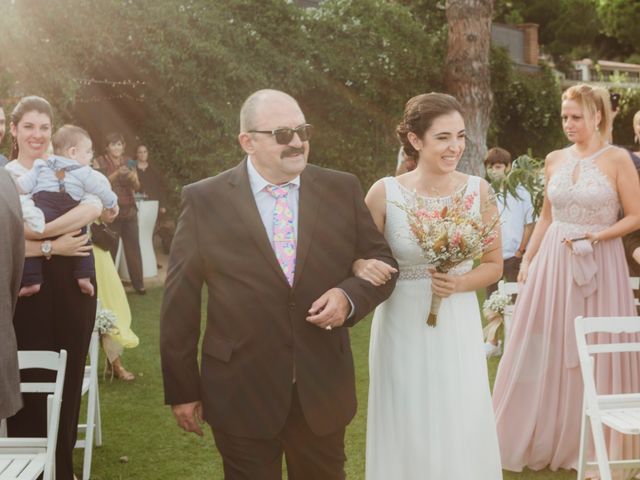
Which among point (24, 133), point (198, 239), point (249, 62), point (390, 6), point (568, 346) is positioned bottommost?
point (568, 346)

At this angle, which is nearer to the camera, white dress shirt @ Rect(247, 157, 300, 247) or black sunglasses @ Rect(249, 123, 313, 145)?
black sunglasses @ Rect(249, 123, 313, 145)

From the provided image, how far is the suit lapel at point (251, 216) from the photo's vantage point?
3279 millimetres

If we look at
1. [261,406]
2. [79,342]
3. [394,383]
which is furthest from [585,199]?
[79,342]

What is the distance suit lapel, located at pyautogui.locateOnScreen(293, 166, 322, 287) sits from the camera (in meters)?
3.31

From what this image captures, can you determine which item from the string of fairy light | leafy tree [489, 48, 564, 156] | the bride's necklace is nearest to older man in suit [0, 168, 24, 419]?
the bride's necklace

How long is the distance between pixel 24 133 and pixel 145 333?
17.0 ft

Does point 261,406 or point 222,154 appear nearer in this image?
point 261,406

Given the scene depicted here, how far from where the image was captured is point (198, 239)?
3.34m

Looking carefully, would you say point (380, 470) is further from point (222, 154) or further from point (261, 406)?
point (222, 154)

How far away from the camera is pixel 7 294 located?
2738 mm

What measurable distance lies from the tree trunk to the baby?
1202 cm

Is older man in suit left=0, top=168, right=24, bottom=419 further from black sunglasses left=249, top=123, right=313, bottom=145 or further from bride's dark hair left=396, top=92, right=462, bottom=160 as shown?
bride's dark hair left=396, top=92, right=462, bottom=160

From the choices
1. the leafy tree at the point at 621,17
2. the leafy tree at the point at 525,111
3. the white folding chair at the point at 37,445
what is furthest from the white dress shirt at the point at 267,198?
the leafy tree at the point at 621,17

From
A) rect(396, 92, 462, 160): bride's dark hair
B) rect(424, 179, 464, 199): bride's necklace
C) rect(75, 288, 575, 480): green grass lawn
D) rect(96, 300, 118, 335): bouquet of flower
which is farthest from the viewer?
rect(96, 300, 118, 335): bouquet of flower
